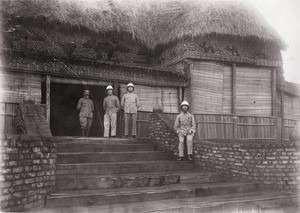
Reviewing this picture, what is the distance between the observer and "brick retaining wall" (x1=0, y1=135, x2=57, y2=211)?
5305 mm

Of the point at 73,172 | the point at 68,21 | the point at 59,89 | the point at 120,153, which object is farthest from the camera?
the point at 59,89

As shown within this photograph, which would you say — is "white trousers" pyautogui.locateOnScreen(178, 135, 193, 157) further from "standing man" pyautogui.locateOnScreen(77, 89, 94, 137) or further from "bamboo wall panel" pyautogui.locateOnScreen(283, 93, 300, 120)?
"bamboo wall panel" pyautogui.locateOnScreen(283, 93, 300, 120)

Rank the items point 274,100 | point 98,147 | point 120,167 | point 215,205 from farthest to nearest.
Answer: point 274,100
point 98,147
point 120,167
point 215,205

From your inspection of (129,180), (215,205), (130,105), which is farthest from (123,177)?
(130,105)

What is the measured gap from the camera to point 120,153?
854 cm

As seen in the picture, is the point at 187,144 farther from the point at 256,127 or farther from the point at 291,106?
the point at 291,106

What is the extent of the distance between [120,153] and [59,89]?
7.27m

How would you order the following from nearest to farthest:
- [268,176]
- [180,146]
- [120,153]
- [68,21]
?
[268,176], [120,153], [180,146], [68,21]

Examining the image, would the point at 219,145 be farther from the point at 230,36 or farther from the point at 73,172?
the point at 230,36

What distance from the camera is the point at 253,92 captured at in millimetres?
14117

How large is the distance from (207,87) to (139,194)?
7828mm

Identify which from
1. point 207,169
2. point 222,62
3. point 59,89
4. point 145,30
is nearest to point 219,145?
point 207,169

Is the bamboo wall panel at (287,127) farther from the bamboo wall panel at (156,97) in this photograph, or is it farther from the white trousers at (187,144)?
the white trousers at (187,144)

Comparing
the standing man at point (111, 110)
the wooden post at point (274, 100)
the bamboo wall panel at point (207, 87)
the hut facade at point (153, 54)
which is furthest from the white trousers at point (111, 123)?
the wooden post at point (274, 100)
